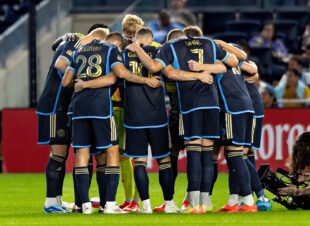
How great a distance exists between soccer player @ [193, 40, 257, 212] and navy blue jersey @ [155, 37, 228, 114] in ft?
0.83

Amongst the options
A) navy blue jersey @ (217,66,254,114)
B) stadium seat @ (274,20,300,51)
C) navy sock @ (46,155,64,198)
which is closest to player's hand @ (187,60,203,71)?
navy blue jersey @ (217,66,254,114)

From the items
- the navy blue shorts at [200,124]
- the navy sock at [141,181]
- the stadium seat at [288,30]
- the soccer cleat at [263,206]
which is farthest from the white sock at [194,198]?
the stadium seat at [288,30]

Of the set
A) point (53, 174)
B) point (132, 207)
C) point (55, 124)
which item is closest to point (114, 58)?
point (55, 124)

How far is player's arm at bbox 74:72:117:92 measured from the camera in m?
8.45

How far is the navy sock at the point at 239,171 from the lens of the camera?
8.66 metres

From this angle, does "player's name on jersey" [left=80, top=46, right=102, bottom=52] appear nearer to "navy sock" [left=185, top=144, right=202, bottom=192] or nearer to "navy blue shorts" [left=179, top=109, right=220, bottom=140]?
"navy blue shorts" [left=179, top=109, right=220, bottom=140]

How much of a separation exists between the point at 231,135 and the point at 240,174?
42 cm

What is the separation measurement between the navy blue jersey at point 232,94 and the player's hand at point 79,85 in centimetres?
146

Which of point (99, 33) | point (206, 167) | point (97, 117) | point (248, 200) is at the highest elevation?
point (99, 33)

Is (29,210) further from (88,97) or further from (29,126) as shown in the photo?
(29,126)

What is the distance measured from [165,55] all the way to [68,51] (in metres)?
1.11

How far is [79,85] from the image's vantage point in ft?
27.8

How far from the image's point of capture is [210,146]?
857 centimetres

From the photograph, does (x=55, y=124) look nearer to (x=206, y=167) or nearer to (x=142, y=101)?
(x=142, y=101)
